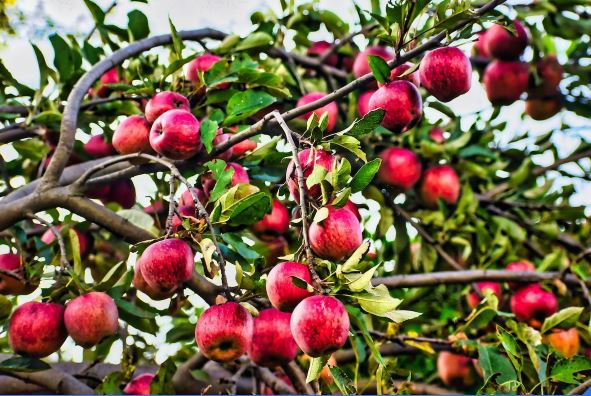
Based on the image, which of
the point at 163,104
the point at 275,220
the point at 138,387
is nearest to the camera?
the point at 163,104

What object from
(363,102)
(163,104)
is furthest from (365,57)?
(163,104)

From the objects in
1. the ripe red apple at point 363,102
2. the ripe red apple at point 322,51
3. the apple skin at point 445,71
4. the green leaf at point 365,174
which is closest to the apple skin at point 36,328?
the green leaf at point 365,174

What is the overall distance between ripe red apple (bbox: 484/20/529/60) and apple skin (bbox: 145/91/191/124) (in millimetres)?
1063

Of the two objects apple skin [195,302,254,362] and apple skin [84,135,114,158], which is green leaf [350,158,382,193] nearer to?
apple skin [195,302,254,362]

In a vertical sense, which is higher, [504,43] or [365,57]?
[365,57]

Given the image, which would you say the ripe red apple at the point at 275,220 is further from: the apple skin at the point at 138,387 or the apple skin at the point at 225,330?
the apple skin at the point at 225,330

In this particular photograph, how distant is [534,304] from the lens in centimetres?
175

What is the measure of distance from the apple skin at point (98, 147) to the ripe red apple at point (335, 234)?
2.89 ft

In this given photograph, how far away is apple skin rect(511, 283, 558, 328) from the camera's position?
1747 millimetres

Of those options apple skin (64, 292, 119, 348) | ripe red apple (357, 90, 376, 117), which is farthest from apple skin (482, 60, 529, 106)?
apple skin (64, 292, 119, 348)

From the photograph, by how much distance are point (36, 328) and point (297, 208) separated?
480 millimetres

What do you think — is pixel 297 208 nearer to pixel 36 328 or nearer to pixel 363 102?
pixel 36 328

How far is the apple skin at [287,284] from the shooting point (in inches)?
34.2

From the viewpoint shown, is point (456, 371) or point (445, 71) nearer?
point (445, 71)
